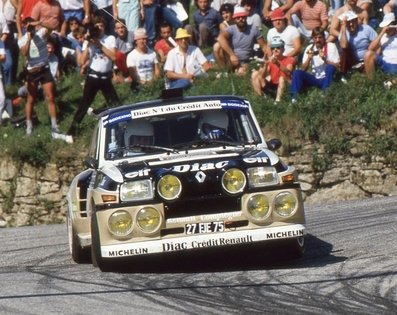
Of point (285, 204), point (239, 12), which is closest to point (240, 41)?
point (239, 12)

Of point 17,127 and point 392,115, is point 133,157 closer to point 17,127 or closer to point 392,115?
point 392,115

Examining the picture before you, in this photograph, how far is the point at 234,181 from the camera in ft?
37.0

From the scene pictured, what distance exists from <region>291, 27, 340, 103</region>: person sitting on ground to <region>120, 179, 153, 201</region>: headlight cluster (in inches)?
379

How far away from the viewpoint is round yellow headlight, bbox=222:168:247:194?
444 inches

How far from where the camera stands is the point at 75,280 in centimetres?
1114

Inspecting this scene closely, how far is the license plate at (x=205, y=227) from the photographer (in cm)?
1124

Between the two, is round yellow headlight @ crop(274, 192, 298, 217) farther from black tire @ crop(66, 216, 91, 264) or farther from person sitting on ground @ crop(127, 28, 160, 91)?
person sitting on ground @ crop(127, 28, 160, 91)

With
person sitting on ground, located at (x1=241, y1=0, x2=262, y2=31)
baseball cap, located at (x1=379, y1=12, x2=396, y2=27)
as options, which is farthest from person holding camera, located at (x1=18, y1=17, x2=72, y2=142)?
baseball cap, located at (x1=379, y1=12, x2=396, y2=27)

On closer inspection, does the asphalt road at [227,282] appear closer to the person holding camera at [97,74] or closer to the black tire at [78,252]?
the black tire at [78,252]

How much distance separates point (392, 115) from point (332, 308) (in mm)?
12004

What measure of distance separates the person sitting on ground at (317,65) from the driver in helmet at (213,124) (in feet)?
26.1

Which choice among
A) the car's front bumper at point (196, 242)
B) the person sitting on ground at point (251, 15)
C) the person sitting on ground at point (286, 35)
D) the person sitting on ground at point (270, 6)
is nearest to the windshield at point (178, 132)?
the car's front bumper at point (196, 242)

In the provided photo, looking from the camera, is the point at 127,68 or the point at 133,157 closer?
the point at 133,157

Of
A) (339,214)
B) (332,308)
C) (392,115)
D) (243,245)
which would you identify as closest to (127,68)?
(392,115)
